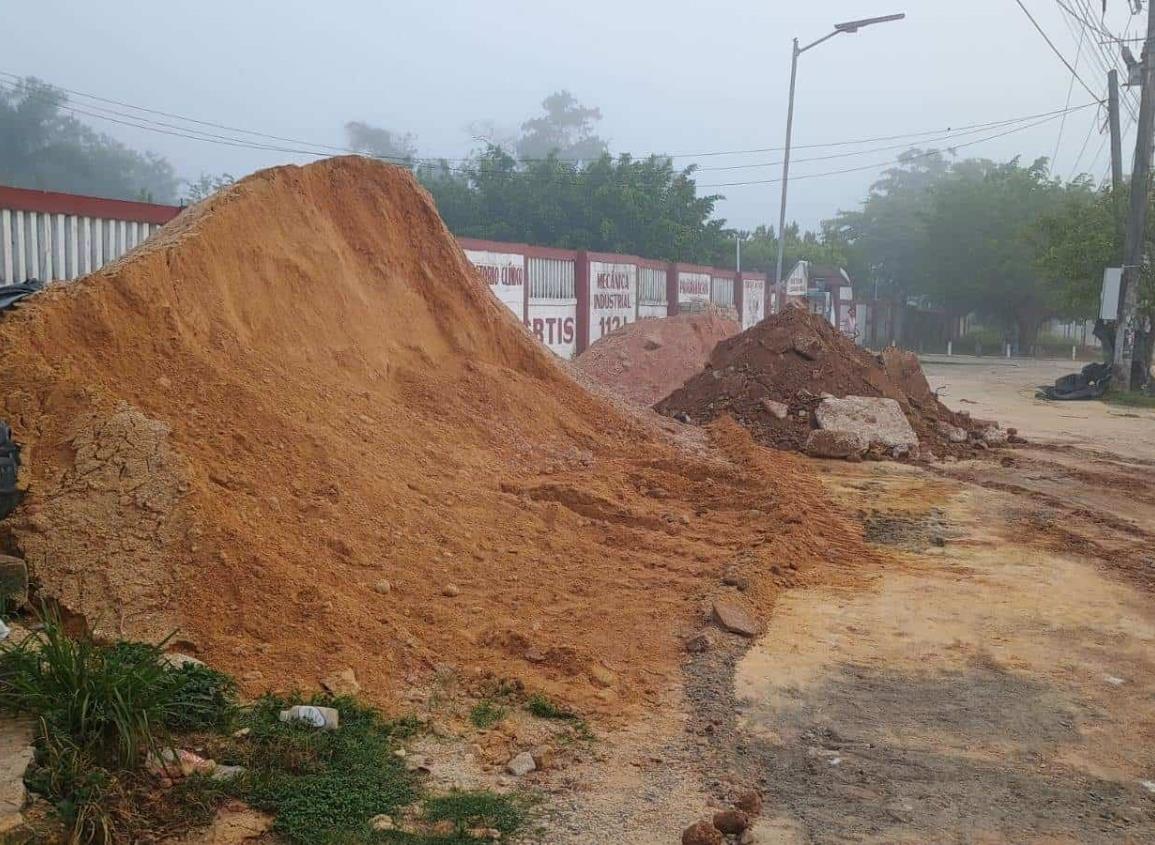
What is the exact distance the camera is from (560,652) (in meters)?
5.62

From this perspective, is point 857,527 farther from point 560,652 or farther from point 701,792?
point 701,792

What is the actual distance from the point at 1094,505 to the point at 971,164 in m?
82.1

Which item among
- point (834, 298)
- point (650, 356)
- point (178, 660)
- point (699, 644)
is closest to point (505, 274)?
point (650, 356)

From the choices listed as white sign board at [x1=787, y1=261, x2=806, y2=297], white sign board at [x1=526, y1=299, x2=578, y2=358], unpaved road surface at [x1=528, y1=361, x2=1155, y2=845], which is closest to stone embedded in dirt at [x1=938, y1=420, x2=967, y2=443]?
unpaved road surface at [x1=528, y1=361, x2=1155, y2=845]

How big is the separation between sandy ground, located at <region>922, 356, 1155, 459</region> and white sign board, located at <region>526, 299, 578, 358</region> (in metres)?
7.53

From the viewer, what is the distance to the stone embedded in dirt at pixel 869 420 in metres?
13.7

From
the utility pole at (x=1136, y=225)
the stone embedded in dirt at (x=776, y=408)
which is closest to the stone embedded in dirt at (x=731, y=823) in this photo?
the stone embedded in dirt at (x=776, y=408)

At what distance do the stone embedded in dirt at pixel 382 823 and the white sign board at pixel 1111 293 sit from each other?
880 inches

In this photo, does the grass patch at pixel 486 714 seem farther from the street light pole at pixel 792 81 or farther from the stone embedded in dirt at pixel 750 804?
the street light pole at pixel 792 81

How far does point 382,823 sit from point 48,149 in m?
47.5

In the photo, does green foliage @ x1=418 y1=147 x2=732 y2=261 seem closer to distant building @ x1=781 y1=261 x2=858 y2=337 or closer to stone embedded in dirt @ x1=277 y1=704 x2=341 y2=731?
distant building @ x1=781 y1=261 x2=858 y2=337

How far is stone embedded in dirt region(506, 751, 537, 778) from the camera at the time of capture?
174 inches

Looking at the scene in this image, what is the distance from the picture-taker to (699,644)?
19.9 ft

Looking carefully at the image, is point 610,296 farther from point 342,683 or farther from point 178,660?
point 178,660
